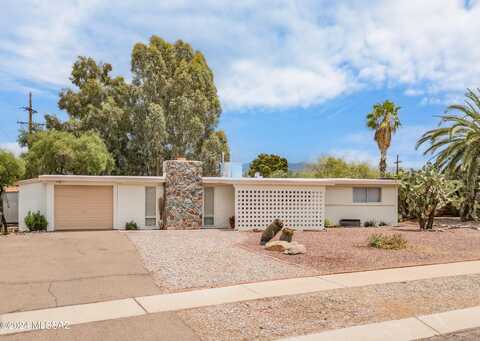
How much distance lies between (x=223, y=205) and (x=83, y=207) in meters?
6.58

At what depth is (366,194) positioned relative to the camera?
22281 millimetres

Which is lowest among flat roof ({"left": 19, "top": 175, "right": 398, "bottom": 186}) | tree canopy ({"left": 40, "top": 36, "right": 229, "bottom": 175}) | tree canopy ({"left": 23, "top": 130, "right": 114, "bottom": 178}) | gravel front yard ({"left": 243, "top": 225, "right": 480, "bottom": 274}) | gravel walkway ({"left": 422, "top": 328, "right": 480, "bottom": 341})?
gravel front yard ({"left": 243, "top": 225, "right": 480, "bottom": 274})

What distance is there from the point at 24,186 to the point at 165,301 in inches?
577

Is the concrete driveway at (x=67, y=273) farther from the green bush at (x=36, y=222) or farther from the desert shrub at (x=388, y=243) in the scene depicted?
the desert shrub at (x=388, y=243)

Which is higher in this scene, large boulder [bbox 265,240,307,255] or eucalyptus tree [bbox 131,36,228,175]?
eucalyptus tree [bbox 131,36,228,175]

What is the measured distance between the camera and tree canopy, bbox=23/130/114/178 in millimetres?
27016

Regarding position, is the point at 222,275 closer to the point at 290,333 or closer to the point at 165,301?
the point at 165,301

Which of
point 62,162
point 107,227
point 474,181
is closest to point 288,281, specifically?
point 107,227

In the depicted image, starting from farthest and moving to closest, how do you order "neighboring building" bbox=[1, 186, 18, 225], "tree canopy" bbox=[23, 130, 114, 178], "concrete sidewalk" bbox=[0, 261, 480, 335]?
"tree canopy" bbox=[23, 130, 114, 178] → "neighboring building" bbox=[1, 186, 18, 225] → "concrete sidewalk" bbox=[0, 261, 480, 335]

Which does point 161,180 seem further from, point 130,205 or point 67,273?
point 67,273

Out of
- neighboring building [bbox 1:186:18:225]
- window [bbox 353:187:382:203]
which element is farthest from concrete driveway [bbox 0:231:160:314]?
window [bbox 353:187:382:203]

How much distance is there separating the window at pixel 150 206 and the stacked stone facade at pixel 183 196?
2.28 ft

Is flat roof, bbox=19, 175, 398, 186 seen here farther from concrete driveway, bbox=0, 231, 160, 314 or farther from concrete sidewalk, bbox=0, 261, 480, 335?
concrete sidewalk, bbox=0, 261, 480, 335

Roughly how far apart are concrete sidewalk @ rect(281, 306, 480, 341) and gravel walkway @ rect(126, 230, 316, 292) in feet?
9.99
